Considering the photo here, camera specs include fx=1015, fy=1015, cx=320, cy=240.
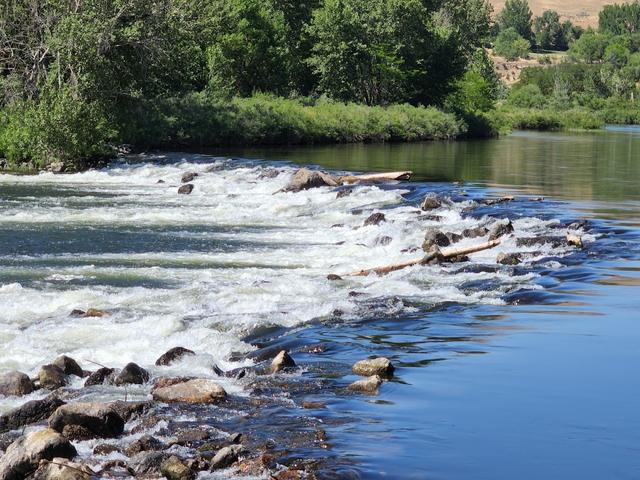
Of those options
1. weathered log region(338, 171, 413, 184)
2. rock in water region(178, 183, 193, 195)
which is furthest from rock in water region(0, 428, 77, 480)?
weathered log region(338, 171, 413, 184)

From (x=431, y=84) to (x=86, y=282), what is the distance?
60835 mm

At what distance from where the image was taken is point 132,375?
1138cm

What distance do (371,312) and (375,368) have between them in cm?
315

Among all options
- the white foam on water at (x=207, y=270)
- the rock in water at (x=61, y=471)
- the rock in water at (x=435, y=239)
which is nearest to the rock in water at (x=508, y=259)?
the white foam on water at (x=207, y=270)

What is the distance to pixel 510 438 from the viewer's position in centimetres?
966

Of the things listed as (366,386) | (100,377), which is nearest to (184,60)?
(100,377)

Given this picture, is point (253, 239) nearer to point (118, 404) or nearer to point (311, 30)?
point (118, 404)

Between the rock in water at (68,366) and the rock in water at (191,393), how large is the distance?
1348 mm

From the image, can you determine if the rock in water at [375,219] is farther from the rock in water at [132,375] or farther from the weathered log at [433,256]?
the rock in water at [132,375]

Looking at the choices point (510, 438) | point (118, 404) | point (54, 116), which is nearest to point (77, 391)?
point (118, 404)

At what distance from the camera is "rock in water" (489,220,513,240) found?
2145cm

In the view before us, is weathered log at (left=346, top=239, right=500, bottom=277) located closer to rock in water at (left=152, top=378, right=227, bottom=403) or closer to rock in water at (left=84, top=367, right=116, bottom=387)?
rock in water at (left=84, top=367, right=116, bottom=387)

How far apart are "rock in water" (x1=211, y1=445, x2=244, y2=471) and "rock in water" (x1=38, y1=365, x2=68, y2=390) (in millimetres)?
2993

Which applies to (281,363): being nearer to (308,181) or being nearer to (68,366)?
(68,366)
